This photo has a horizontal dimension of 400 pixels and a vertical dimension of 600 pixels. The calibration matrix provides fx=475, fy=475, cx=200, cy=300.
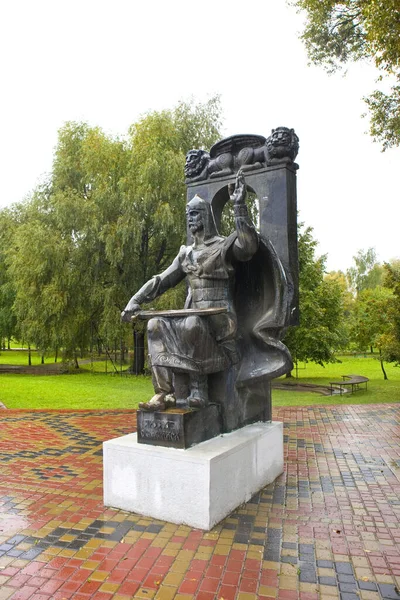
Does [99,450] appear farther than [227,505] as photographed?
Yes

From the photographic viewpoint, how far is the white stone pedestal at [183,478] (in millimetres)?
3699

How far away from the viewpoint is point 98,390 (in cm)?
1394

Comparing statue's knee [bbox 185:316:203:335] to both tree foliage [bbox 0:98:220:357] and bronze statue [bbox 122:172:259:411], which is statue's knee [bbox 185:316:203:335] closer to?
bronze statue [bbox 122:172:259:411]

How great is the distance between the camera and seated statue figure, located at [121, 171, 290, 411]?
415cm

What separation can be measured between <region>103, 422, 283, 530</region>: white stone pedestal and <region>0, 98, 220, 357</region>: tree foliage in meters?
11.7

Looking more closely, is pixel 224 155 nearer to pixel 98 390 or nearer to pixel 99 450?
pixel 99 450

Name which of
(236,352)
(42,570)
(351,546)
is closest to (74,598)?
(42,570)

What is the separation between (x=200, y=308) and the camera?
15.0 ft

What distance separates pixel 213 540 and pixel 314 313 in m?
→ 13.9

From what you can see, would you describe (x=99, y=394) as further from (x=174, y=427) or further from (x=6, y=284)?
(x=6, y=284)

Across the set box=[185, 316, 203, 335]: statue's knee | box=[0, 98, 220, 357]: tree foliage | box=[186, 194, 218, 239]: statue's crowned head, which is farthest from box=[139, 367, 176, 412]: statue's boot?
box=[0, 98, 220, 357]: tree foliage

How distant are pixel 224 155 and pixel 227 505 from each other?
12.3ft

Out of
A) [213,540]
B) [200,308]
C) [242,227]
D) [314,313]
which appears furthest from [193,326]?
[314,313]

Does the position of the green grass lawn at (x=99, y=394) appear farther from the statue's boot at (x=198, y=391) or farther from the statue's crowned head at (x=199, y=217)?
the statue's crowned head at (x=199, y=217)
